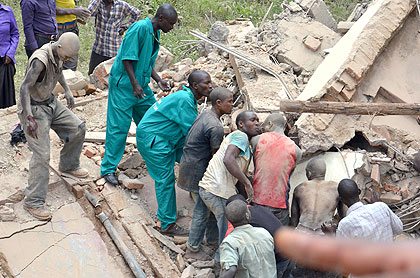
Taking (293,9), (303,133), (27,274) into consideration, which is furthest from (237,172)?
(293,9)

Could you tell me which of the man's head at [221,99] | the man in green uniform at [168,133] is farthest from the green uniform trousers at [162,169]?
the man's head at [221,99]

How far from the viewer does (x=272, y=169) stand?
446cm

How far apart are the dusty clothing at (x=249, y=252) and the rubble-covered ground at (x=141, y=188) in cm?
103

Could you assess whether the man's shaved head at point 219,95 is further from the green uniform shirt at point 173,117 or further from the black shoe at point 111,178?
the black shoe at point 111,178

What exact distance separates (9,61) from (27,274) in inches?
124

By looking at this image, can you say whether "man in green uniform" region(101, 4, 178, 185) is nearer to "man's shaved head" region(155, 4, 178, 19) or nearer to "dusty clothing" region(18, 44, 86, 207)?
"man's shaved head" region(155, 4, 178, 19)

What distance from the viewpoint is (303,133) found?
5.35 meters

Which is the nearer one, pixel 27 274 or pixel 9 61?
pixel 27 274

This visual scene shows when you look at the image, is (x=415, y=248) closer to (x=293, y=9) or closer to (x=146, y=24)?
(x=146, y=24)

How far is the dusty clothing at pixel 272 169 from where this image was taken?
4.46 meters

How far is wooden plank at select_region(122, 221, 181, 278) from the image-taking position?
4.71 meters

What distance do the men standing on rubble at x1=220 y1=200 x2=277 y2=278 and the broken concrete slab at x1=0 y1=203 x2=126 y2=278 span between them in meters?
1.54

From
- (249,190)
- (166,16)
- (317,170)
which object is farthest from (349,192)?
(166,16)

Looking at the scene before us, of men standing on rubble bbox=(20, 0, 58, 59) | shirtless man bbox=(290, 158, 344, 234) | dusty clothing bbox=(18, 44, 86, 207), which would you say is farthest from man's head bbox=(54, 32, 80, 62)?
men standing on rubble bbox=(20, 0, 58, 59)
